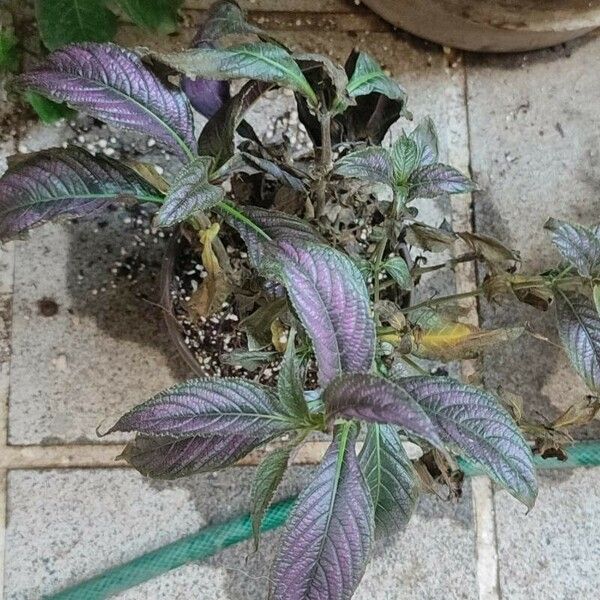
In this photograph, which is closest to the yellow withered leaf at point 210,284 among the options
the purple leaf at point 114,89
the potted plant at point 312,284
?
the potted plant at point 312,284

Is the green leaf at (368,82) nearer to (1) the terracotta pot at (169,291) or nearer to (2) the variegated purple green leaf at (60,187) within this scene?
(2) the variegated purple green leaf at (60,187)

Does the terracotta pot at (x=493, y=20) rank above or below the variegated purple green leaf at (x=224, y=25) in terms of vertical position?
above

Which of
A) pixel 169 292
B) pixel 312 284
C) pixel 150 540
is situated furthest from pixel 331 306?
pixel 150 540

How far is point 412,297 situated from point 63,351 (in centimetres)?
55

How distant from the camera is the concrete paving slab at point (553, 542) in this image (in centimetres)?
133

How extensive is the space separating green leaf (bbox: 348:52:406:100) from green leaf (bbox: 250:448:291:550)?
14.5 inches

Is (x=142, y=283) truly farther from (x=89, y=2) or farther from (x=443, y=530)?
(x=443, y=530)

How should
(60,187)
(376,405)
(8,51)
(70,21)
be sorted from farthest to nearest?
1. (8,51)
2. (70,21)
3. (60,187)
4. (376,405)

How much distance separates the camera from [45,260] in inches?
52.1

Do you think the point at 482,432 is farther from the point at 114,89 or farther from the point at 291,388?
the point at 114,89

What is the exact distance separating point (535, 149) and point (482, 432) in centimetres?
80

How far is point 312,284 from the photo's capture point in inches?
28.2

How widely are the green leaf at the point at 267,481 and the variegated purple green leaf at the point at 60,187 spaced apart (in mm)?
303

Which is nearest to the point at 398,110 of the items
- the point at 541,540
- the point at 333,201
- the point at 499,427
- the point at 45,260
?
the point at 333,201
